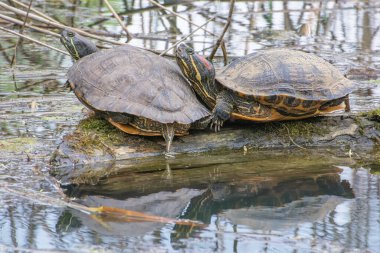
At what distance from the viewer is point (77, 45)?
231 inches

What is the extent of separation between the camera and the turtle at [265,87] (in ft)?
17.4

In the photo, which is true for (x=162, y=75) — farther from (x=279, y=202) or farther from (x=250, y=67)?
(x=279, y=202)

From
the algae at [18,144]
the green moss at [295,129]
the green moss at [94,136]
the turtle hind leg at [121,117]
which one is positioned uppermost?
the turtle hind leg at [121,117]

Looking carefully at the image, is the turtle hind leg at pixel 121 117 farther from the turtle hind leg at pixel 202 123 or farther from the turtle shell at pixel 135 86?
the turtle hind leg at pixel 202 123

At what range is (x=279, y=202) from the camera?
4.57 metres

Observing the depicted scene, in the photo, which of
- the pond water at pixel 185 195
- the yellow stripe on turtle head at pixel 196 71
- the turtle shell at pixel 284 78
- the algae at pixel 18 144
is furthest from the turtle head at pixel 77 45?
the turtle shell at pixel 284 78

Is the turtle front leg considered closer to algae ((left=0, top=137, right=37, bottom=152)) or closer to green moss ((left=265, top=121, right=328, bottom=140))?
green moss ((left=265, top=121, right=328, bottom=140))

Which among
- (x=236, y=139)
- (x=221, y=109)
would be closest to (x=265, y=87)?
(x=221, y=109)

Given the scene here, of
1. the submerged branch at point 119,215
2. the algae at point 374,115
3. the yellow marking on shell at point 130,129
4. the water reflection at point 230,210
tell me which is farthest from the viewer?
the algae at point 374,115

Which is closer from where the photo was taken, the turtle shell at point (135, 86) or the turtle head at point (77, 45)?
the turtle shell at point (135, 86)

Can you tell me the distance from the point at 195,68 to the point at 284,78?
669 millimetres

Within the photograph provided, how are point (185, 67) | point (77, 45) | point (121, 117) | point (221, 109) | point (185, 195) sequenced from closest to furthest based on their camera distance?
point (185, 195) → point (121, 117) → point (221, 109) → point (185, 67) → point (77, 45)

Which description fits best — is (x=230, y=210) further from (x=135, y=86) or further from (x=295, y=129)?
(x=295, y=129)

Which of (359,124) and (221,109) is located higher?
(221,109)
